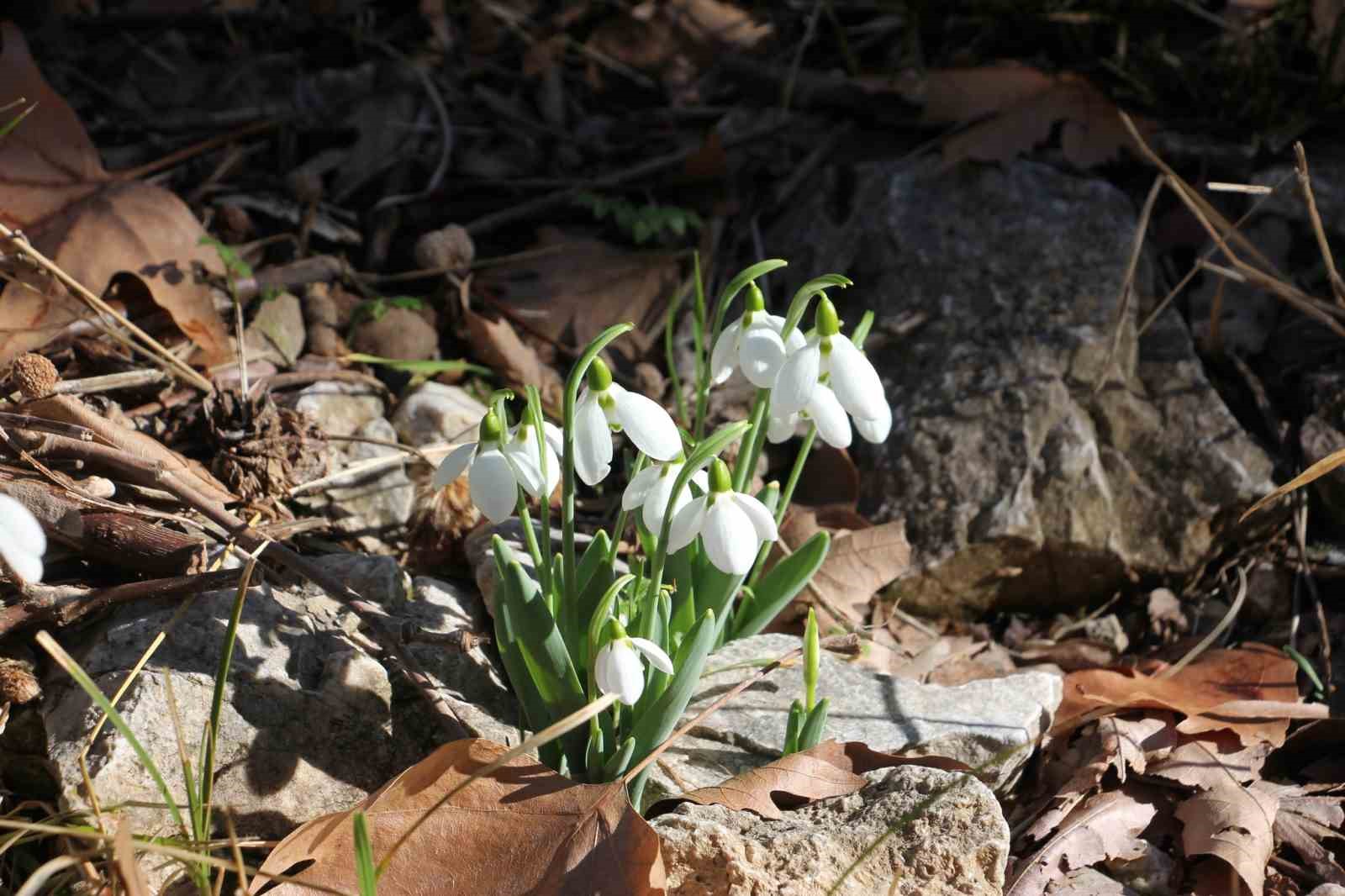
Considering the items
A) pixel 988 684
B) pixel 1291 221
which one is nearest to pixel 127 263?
pixel 988 684

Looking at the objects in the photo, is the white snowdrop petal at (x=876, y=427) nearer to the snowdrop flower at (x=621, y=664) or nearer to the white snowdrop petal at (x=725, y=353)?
the white snowdrop petal at (x=725, y=353)

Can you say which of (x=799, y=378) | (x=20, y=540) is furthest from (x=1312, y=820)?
(x=20, y=540)

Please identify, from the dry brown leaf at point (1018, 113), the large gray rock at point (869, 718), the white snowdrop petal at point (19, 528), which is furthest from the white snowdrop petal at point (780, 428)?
the dry brown leaf at point (1018, 113)

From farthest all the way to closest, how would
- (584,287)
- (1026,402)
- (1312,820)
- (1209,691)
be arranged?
(584,287), (1026,402), (1209,691), (1312,820)

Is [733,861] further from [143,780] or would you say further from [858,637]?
[143,780]

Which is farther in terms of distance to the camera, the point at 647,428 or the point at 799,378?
the point at 799,378

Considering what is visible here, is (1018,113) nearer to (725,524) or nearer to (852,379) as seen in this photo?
(852,379)

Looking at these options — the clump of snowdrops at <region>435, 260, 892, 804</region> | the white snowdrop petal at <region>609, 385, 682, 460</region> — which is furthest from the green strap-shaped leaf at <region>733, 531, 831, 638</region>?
the white snowdrop petal at <region>609, 385, 682, 460</region>
